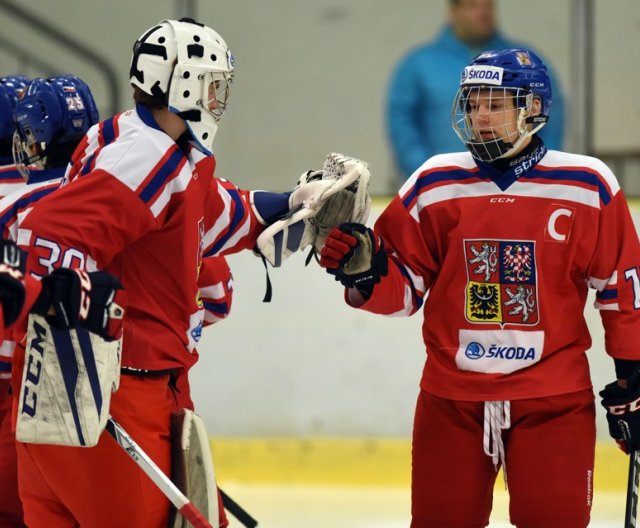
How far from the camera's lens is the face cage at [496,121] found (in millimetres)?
2895

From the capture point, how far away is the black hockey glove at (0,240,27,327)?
83.3 inches

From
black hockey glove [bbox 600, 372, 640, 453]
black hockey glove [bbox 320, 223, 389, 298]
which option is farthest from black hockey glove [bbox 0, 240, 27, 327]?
black hockey glove [bbox 600, 372, 640, 453]

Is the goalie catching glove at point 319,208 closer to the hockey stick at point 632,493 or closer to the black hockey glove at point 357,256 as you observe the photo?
the black hockey glove at point 357,256

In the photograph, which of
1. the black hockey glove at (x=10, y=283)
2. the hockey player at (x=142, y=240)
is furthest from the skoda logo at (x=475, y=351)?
the black hockey glove at (x=10, y=283)

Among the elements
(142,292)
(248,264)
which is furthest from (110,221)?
(248,264)

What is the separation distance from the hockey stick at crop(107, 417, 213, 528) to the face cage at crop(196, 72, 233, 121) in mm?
623

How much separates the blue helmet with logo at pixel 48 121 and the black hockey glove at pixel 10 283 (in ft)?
2.62

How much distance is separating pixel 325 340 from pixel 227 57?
228 centimetres

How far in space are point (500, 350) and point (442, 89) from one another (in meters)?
2.03

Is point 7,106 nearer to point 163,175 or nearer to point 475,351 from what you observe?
point 163,175

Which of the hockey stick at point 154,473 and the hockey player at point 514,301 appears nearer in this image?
the hockey stick at point 154,473

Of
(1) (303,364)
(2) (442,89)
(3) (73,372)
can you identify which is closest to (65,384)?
(3) (73,372)

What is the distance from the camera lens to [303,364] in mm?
4828

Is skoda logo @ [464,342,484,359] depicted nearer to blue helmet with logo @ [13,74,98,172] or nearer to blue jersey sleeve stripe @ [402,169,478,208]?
blue jersey sleeve stripe @ [402,169,478,208]
